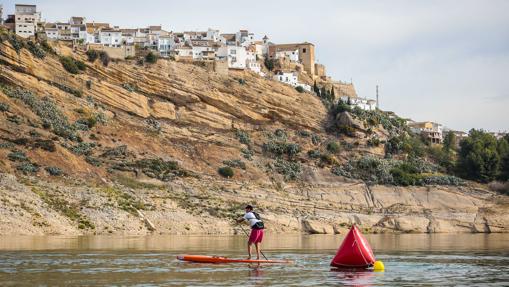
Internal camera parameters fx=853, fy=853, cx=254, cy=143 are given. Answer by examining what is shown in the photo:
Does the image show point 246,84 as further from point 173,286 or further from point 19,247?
point 173,286

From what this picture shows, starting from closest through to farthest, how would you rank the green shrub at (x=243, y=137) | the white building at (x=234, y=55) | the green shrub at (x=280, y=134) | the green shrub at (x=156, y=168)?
the green shrub at (x=156, y=168), the green shrub at (x=243, y=137), the green shrub at (x=280, y=134), the white building at (x=234, y=55)

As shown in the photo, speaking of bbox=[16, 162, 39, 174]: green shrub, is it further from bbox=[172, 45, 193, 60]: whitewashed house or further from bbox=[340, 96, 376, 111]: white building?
bbox=[340, 96, 376, 111]: white building

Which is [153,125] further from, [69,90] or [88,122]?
[69,90]

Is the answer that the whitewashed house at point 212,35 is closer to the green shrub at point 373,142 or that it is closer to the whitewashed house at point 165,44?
the whitewashed house at point 165,44

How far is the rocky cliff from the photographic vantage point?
74.6 meters

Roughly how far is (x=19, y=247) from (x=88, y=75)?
204 feet

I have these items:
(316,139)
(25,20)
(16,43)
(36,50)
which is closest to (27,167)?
(16,43)

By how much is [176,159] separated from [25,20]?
33.3m

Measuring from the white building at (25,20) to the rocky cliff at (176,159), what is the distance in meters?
6.02

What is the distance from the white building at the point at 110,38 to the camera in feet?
406

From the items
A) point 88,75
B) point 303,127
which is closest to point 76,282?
point 88,75

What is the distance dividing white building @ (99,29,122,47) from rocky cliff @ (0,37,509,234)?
41.3 feet

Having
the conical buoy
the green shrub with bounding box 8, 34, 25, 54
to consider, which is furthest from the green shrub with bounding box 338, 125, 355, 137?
the conical buoy

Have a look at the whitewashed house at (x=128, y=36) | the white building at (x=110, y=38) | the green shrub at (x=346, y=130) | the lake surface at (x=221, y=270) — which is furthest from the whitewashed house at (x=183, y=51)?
the lake surface at (x=221, y=270)
